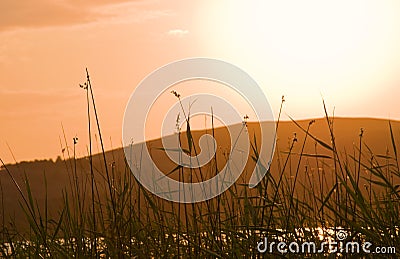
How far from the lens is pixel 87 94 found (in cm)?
287

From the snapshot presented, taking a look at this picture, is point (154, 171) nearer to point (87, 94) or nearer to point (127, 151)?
point (127, 151)

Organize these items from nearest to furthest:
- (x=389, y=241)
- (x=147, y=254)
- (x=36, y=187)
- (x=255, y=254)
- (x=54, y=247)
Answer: (x=389, y=241)
(x=255, y=254)
(x=54, y=247)
(x=147, y=254)
(x=36, y=187)

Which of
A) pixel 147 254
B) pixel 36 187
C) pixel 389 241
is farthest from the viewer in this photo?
pixel 36 187

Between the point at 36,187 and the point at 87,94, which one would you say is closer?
the point at 87,94

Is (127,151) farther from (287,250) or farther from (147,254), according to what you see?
(287,250)

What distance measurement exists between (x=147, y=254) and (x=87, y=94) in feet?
2.94

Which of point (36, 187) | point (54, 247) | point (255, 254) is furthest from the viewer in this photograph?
point (36, 187)

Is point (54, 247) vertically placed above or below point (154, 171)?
below

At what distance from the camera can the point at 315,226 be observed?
3.29 m

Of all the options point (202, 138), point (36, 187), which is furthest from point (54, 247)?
point (36, 187)

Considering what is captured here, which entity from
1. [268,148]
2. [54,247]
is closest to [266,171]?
[268,148]

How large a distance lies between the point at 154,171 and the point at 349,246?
129 cm

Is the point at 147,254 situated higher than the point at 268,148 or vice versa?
the point at 268,148

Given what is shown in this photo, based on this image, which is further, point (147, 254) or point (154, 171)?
point (154, 171)
